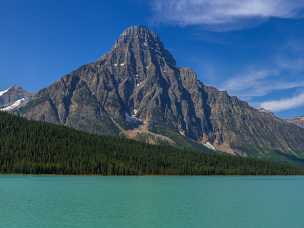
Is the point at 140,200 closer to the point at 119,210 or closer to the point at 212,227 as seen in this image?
the point at 119,210

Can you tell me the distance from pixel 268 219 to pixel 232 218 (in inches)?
245

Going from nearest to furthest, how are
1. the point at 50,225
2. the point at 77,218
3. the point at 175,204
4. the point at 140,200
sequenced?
the point at 50,225
the point at 77,218
the point at 175,204
the point at 140,200

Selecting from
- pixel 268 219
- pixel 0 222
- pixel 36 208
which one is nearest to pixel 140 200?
pixel 36 208

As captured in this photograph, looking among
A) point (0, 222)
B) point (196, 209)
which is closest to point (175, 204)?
point (196, 209)

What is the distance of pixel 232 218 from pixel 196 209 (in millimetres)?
13822

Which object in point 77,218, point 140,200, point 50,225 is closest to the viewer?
point 50,225

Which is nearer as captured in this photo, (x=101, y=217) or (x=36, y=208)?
(x=101, y=217)

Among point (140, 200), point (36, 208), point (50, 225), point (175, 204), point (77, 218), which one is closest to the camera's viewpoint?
point (50, 225)

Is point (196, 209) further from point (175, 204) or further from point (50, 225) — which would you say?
point (50, 225)

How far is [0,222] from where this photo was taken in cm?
6638

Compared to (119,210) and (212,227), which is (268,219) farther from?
(119,210)

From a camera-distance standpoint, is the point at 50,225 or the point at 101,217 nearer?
the point at 50,225

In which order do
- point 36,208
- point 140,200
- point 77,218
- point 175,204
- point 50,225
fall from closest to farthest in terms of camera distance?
point 50,225, point 77,218, point 36,208, point 175,204, point 140,200

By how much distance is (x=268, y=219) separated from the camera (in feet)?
Result: 252
